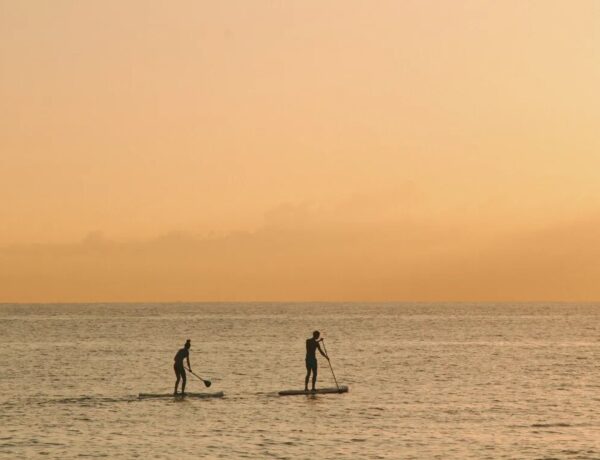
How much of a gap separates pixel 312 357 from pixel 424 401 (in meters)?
4.59

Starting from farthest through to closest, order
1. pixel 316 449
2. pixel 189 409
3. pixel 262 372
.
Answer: pixel 262 372, pixel 189 409, pixel 316 449

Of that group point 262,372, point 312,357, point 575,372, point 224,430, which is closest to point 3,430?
Result: point 224,430

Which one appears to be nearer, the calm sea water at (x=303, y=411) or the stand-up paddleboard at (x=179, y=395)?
the calm sea water at (x=303, y=411)

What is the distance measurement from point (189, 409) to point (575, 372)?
92.9 feet

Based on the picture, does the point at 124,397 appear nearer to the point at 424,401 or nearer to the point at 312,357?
the point at 312,357

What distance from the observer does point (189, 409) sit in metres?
39.0

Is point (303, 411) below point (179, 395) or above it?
below

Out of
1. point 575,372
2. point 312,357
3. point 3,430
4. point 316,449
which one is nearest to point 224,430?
point 316,449

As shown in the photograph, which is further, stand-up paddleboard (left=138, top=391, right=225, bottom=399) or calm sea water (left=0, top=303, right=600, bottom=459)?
stand-up paddleboard (left=138, top=391, right=225, bottom=399)

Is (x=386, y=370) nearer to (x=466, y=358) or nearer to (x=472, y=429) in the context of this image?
(x=466, y=358)

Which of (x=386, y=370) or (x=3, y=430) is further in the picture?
(x=386, y=370)

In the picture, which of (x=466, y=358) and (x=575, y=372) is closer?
(x=575, y=372)

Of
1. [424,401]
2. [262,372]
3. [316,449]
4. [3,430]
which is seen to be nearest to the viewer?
[316,449]

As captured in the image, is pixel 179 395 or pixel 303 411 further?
pixel 179 395
